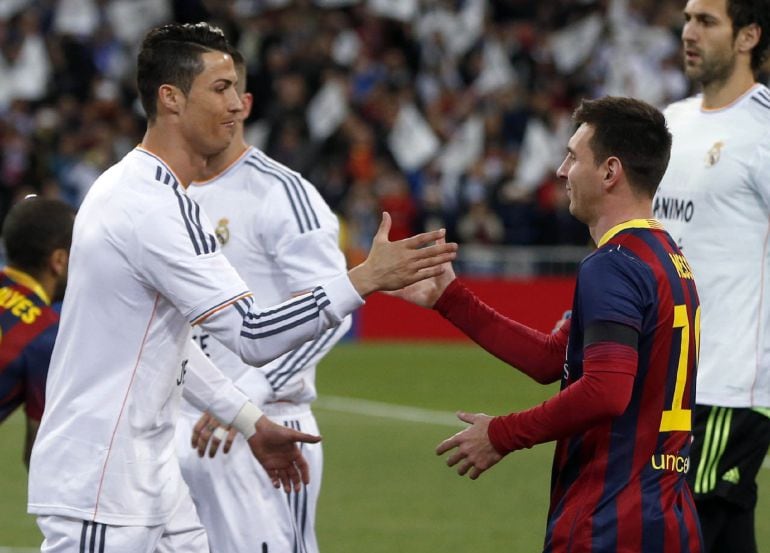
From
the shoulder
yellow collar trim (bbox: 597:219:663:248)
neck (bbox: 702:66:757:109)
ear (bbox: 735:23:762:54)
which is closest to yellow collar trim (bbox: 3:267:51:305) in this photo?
yellow collar trim (bbox: 597:219:663:248)

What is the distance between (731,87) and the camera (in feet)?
19.9

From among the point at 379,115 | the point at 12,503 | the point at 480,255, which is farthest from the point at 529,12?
the point at 12,503

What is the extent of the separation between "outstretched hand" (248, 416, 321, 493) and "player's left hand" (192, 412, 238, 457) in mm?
385

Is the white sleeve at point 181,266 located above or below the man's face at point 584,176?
below

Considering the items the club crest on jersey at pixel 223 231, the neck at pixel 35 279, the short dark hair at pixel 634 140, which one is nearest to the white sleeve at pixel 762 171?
the short dark hair at pixel 634 140

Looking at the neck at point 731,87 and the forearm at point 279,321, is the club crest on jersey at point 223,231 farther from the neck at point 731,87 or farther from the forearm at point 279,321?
the neck at point 731,87

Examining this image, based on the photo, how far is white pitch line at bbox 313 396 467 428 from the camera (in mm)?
14234

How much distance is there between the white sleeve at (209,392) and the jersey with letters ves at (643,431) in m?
1.34

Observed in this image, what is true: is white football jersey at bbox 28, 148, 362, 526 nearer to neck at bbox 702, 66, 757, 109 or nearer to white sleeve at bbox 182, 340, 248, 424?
white sleeve at bbox 182, 340, 248, 424

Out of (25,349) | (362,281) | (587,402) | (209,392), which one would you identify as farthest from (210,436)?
(587,402)

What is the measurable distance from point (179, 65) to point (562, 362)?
1628mm

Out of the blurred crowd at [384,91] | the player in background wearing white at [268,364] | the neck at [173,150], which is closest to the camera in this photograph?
the neck at [173,150]

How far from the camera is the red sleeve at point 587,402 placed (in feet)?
13.7

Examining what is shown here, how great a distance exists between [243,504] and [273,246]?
1.04 metres
